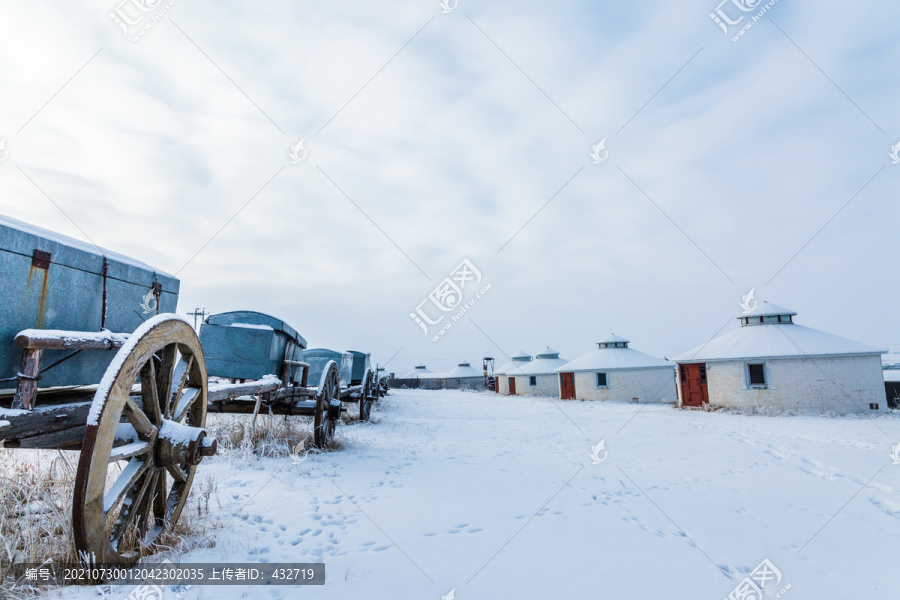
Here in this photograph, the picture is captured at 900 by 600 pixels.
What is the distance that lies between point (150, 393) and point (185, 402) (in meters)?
0.55

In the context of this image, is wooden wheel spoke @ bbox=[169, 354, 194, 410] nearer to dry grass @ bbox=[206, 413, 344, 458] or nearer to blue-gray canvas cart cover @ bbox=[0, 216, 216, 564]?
blue-gray canvas cart cover @ bbox=[0, 216, 216, 564]

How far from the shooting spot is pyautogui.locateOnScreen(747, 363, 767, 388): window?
1703 centimetres

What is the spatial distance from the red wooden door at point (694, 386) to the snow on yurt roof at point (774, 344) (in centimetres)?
63

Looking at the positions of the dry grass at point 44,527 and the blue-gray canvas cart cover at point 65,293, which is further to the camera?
the dry grass at point 44,527

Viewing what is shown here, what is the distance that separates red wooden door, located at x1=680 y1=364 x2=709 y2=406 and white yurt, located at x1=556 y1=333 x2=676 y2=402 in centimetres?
440

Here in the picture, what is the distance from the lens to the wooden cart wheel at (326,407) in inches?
270

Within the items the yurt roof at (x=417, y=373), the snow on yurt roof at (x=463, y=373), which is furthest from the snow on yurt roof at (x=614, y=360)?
the yurt roof at (x=417, y=373)

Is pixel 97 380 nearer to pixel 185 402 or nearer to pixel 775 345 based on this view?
pixel 185 402

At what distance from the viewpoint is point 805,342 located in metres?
17.2

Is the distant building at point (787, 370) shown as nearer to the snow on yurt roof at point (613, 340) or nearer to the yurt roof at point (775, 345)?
the yurt roof at point (775, 345)

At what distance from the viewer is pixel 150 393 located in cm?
275

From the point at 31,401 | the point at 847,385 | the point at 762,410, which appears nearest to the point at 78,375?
the point at 31,401

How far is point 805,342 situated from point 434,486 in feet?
57.9

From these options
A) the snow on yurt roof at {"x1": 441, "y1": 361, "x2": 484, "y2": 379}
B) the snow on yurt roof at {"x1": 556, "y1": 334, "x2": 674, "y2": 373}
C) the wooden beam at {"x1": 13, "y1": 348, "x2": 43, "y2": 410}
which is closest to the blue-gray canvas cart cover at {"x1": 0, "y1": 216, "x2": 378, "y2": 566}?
the wooden beam at {"x1": 13, "y1": 348, "x2": 43, "y2": 410}
